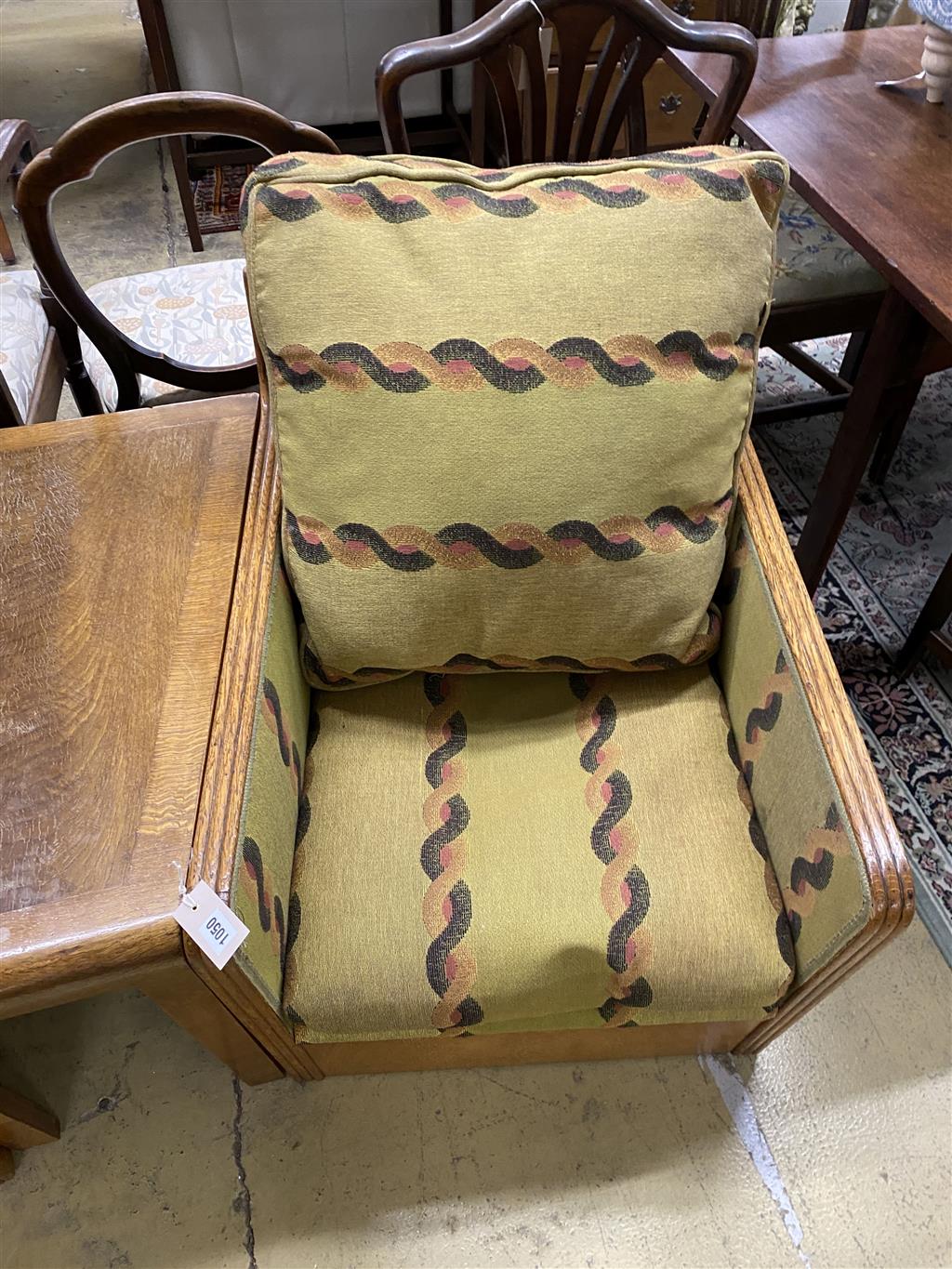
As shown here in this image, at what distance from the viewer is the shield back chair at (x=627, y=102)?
109 cm

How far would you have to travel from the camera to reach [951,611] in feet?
4.68

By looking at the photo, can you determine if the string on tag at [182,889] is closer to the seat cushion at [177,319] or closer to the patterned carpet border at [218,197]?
the seat cushion at [177,319]

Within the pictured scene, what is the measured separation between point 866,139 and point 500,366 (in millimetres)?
889

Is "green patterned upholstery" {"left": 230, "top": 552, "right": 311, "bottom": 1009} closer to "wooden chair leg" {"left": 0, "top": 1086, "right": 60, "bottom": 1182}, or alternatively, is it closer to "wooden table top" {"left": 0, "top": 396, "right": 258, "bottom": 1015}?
"wooden table top" {"left": 0, "top": 396, "right": 258, "bottom": 1015}

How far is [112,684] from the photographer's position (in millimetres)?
782

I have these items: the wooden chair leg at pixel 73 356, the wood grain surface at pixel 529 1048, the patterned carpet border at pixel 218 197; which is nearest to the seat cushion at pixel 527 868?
the wood grain surface at pixel 529 1048

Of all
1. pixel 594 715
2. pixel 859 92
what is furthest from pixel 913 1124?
pixel 859 92

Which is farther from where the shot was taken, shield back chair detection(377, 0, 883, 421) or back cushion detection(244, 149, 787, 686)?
shield back chair detection(377, 0, 883, 421)

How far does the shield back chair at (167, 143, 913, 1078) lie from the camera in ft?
2.69

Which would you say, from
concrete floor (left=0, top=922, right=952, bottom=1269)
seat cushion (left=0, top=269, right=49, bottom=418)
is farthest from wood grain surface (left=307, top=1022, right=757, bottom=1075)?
seat cushion (left=0, top=269, right=49, bottom=418)

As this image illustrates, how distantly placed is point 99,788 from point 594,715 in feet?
1.80

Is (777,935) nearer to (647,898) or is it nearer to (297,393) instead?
(647,898)

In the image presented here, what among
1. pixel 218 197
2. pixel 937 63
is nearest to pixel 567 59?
pixel 937 63

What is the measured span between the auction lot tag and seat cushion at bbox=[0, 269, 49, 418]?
3.20ft
